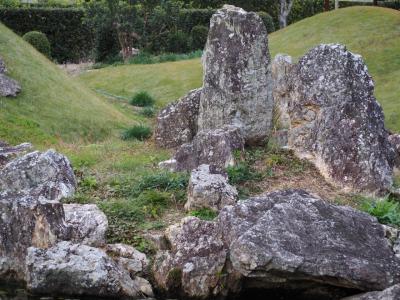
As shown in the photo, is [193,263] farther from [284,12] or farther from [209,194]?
[284,12]

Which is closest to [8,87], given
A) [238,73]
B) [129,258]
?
[238,73]

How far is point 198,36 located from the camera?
41.2 meters

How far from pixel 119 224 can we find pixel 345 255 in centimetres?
365

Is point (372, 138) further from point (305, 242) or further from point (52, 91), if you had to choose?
point (52, 91)

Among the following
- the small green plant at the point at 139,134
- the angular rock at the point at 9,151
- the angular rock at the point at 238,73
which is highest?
the angular rock at the point at 238,73

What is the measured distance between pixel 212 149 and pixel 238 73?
2.23 meters

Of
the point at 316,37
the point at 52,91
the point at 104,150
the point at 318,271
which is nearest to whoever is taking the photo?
the point at 318,271

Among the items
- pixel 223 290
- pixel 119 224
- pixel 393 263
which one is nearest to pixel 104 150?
pixel 119 224

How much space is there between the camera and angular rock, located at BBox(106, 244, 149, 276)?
29.8 feet

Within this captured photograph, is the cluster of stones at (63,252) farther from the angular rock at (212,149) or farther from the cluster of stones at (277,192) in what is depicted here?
the angular rock at (212,149)

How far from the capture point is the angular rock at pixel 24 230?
29.6 feet

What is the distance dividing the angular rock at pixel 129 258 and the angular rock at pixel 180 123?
7112 mm

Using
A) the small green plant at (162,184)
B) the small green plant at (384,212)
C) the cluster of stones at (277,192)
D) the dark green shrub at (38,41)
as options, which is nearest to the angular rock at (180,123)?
the cluster of stones at (277,192)

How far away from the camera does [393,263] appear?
8.20m
